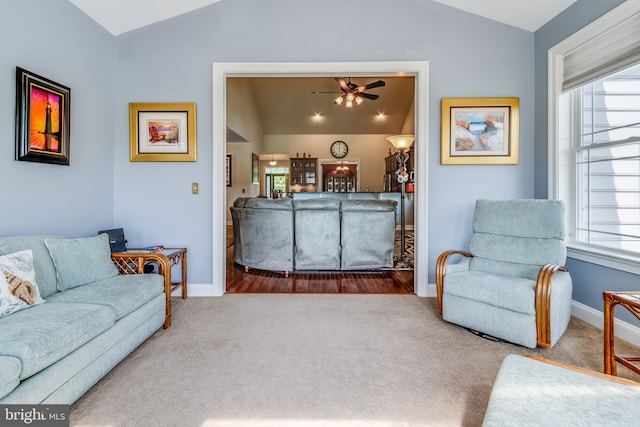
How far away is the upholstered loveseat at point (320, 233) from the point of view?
4297mm

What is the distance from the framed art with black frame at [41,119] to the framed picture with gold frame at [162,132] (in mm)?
700

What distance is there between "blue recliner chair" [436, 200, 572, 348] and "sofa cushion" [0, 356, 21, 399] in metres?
2.58

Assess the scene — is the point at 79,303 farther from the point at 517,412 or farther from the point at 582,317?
the point at 582,317

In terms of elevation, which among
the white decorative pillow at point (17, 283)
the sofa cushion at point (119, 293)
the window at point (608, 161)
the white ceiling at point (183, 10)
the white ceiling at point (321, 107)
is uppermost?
the white ceiling at point (321, 107)

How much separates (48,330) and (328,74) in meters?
3.10

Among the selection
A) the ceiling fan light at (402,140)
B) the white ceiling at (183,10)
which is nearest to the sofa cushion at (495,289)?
the white ceiling at (183,10)

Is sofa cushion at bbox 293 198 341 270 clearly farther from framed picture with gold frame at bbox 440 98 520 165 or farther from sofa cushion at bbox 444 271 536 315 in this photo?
sofa cushion at bbox 444 271 536 315

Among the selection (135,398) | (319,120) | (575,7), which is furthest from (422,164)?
(319,120)

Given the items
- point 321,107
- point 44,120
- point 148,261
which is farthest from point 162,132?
point 321,107

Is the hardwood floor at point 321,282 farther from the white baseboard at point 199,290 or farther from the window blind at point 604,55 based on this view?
the window blind at point 604,55

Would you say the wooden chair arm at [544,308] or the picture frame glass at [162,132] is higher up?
the picture frame glass at [162,132]

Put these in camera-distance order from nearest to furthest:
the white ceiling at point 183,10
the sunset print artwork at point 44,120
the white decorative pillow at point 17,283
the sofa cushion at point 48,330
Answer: the sofa cushion at point 48,330 < the white decorative pillow at point 17,283 < the sunset print artwork at point 44,120 < the white ceiling at point 183,10

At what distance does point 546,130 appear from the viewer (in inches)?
125

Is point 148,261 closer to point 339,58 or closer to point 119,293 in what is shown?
point 119,293
